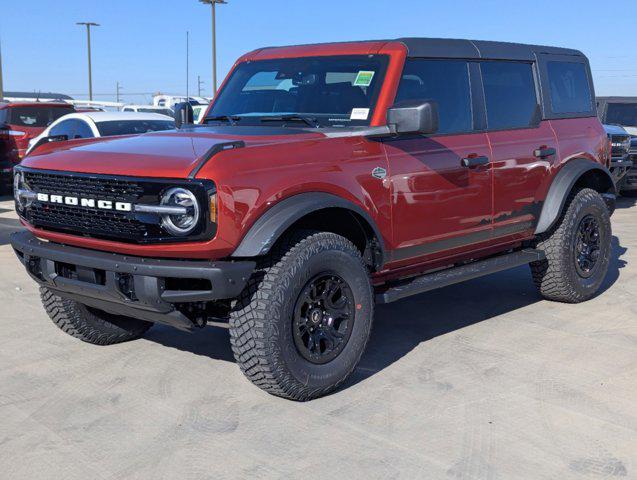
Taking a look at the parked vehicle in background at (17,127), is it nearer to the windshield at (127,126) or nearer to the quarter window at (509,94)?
the windshield at (127,126)

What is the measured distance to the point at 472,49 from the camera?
214 inches

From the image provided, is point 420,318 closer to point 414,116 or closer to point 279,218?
point 414,116

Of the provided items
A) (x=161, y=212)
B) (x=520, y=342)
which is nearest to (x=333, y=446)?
(x=161, y=212)

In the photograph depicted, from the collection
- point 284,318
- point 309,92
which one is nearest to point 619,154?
point 309,92

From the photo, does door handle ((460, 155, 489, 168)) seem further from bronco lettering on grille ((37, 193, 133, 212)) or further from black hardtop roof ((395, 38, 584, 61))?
bronco lettering on grille ((37, 193, 133, 212))

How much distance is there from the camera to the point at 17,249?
447 cm

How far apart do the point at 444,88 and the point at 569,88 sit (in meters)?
1.73

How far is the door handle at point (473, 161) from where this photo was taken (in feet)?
16.4

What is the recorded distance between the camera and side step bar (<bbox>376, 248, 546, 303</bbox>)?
462 cm

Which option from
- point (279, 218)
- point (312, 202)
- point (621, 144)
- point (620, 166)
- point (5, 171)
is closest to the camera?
point (279, 218)

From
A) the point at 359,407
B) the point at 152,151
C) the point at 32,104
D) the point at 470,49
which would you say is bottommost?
the point at 359,407

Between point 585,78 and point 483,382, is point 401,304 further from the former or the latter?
point 585,78

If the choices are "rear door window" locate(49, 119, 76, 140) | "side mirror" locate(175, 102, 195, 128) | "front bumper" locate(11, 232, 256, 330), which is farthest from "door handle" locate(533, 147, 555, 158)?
"rear door window" locate(49, 119, 76, 140)

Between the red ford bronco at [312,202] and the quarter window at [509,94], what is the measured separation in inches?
0.6
